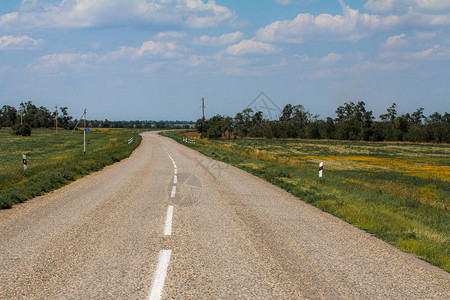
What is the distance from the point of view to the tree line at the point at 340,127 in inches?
3664

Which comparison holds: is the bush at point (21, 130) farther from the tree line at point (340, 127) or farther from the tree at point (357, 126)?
the tree at point (357, 126)

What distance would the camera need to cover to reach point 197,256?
5363 millimetres

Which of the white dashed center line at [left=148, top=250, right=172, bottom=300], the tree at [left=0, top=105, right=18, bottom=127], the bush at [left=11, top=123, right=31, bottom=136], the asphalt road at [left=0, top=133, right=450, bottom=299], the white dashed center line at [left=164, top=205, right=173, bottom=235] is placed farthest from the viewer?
the tree at [left=0, top=105, right=18, bottom=127]

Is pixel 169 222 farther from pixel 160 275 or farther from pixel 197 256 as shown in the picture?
pixel 160 275

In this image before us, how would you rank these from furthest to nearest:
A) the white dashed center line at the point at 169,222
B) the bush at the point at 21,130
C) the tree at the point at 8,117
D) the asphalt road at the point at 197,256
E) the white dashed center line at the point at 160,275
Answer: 1. the tree at the point at 8,117
2. the bush at the point at 21,130
3. the white dashed center line at the point at 169,222
4. the asphalt road at the point at 197,256
5. the white dashed center line at the point at 160,275

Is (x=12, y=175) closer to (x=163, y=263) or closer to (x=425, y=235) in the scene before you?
(x=163, y=263)

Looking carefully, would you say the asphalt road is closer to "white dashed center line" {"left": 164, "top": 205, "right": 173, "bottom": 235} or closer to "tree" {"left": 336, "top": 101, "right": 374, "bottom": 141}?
"white dashed center line" {"left": 164, "top": 205, "right": 173, "bottom": 235}

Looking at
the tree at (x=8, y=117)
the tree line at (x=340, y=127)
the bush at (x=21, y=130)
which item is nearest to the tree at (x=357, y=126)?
the tree line at (x=340, y=127)

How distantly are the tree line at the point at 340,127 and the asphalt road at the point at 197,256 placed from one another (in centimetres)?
8314

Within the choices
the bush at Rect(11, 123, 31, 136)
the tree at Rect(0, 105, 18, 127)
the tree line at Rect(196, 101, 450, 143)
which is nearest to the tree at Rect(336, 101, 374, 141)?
the tree line at Rect(196, 101, 450, 143)

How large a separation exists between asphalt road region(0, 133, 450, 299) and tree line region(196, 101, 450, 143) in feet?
273

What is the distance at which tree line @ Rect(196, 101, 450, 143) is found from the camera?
305ft

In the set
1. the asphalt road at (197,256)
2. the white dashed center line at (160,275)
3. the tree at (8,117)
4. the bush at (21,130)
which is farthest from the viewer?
the tree at (8,117)

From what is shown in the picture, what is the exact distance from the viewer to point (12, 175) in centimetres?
1409
